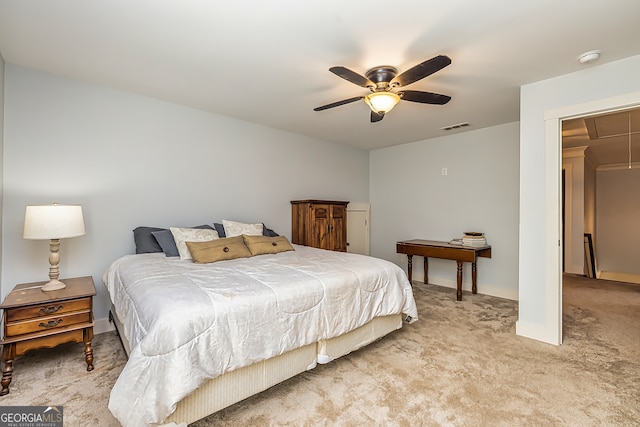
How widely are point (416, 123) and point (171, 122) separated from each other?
3044 mm

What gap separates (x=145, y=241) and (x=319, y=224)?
7.14 feet

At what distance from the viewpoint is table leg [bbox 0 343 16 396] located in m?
1.91

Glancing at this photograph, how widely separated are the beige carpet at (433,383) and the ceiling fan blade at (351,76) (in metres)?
2.08

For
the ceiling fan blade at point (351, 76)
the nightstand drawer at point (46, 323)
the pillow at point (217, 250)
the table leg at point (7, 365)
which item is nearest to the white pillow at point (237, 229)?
the pillow at point (217, 250)

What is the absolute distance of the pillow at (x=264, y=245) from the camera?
10.3 ft

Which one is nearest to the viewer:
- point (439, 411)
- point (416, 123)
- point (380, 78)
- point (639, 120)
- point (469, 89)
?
point (439, 411)

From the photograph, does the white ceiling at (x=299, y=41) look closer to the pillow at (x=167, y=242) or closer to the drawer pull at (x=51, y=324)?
the pillow at (x=167, y=242)

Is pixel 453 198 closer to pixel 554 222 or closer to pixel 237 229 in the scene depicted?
pixel 554 222

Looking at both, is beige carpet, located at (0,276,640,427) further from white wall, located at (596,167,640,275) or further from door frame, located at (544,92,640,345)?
white wall, located at (596,167,640,275)

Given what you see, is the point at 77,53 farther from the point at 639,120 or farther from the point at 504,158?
the point at 639,120

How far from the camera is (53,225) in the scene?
2191 mm

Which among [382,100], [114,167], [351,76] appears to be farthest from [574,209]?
[114,167]

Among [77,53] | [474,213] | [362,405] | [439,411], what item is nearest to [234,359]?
[362,405]

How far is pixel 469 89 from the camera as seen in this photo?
2965 mm
